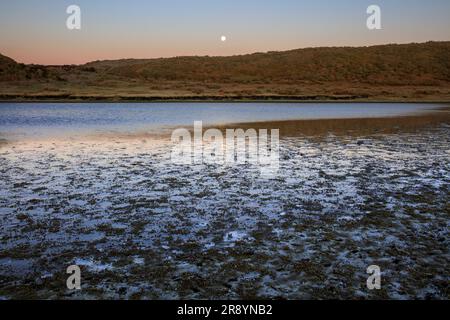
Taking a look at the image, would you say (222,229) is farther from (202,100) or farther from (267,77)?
(267,77)

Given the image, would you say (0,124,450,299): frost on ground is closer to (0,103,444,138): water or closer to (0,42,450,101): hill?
(0,103,444,138): water

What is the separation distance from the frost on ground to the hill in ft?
190

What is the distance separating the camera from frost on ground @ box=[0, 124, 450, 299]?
4.80 m

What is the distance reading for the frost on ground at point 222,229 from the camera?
15.8 feet

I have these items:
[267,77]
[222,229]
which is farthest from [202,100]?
[222,229]

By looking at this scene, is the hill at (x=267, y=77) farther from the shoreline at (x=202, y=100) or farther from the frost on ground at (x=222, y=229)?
the frost on ground at (x=222, y=229)

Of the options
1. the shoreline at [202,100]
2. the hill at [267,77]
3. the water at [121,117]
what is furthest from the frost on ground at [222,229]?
the hill at [267,77]

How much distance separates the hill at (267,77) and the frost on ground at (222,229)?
58.0 m

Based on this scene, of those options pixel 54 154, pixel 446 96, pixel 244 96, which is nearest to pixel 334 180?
pixel 54 154

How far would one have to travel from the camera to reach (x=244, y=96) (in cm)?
7206

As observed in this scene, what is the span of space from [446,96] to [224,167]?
247 feet

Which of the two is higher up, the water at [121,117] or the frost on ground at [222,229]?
the water at [121,117]
